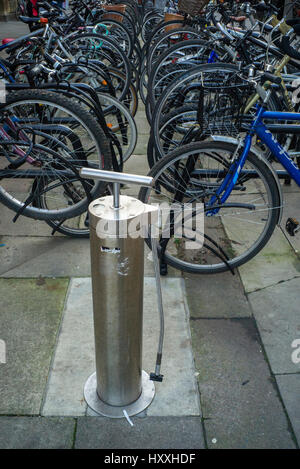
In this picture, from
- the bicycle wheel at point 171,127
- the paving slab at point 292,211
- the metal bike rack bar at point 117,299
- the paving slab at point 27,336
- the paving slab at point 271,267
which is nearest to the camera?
the metal bike rack bar at point 117,299

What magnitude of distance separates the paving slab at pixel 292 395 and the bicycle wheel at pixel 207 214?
0.96m

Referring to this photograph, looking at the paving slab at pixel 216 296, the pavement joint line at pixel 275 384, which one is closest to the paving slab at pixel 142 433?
the pavement joint line at pixel 275 384

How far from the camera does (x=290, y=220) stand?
→ 3.51 meters

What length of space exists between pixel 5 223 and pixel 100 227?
8.00 ft

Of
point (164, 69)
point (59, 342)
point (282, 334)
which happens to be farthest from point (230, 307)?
point (164, 69)

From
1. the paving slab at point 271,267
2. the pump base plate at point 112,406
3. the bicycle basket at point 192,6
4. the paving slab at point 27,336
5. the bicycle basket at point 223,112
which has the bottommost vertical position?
the paving slab at point 271,267

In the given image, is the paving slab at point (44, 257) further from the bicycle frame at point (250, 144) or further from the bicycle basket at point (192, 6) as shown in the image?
the bicycle basket at point (192, 6)

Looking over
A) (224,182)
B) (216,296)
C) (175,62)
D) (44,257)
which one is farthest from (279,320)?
(175,62)

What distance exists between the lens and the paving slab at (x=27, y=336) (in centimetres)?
232

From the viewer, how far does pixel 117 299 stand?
1927 mm

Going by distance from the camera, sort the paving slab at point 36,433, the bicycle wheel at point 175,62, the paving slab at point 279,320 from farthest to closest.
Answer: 1. the bicycle wheel at point 175,62
2. the paving slab at point 279,320
3. the paving slab at point 36,433

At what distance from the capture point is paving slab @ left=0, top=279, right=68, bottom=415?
232cm

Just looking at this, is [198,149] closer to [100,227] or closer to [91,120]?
[91,120]

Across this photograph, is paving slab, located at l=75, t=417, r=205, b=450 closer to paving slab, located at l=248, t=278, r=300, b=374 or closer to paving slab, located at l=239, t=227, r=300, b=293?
paving slab, located at l=248, t=278, r=300, b=374
